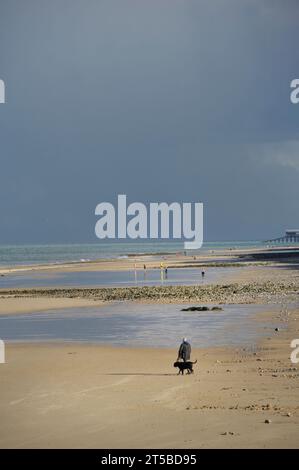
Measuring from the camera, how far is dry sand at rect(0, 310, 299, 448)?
56.5 ft

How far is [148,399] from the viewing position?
68.9ft

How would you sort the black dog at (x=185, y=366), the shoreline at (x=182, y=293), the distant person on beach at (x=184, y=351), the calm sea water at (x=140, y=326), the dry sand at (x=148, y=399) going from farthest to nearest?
the shoreline at (x=182, y=293)
the calm sea water at (x=140, y=326)
the distant person on beach at (x=184, y=351)
the black dog at (x=185, y=366)
the dry sand at (x=148, y=399)

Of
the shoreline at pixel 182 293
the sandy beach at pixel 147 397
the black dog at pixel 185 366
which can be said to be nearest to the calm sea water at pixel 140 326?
the sandy beach at pixel 147 397

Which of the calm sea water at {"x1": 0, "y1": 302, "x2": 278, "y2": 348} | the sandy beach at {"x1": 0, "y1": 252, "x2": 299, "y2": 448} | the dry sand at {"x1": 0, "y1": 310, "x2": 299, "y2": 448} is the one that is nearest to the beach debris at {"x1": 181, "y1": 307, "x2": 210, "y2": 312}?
the calm sea water at {"x1": 0, "y1": 302, "x2": 278, "y2": 348}

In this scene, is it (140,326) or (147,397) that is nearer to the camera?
(147,397)

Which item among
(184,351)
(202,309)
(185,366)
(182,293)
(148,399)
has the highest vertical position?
(182,293)

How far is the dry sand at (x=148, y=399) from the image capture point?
17219mm

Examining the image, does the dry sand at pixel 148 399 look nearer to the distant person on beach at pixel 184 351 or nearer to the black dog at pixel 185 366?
the black dog at pixel 185 366

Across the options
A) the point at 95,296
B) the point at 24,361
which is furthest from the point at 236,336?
the point at 95,296

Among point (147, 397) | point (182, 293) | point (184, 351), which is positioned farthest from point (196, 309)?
point (147, 397)

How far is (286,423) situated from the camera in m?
17.9

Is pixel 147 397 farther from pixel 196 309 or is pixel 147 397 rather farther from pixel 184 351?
pixel 196 309

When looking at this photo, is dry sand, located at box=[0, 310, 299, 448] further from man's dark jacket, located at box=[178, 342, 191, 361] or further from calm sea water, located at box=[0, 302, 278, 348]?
calm sea water, located at box=[0, 302, 278, 348]
